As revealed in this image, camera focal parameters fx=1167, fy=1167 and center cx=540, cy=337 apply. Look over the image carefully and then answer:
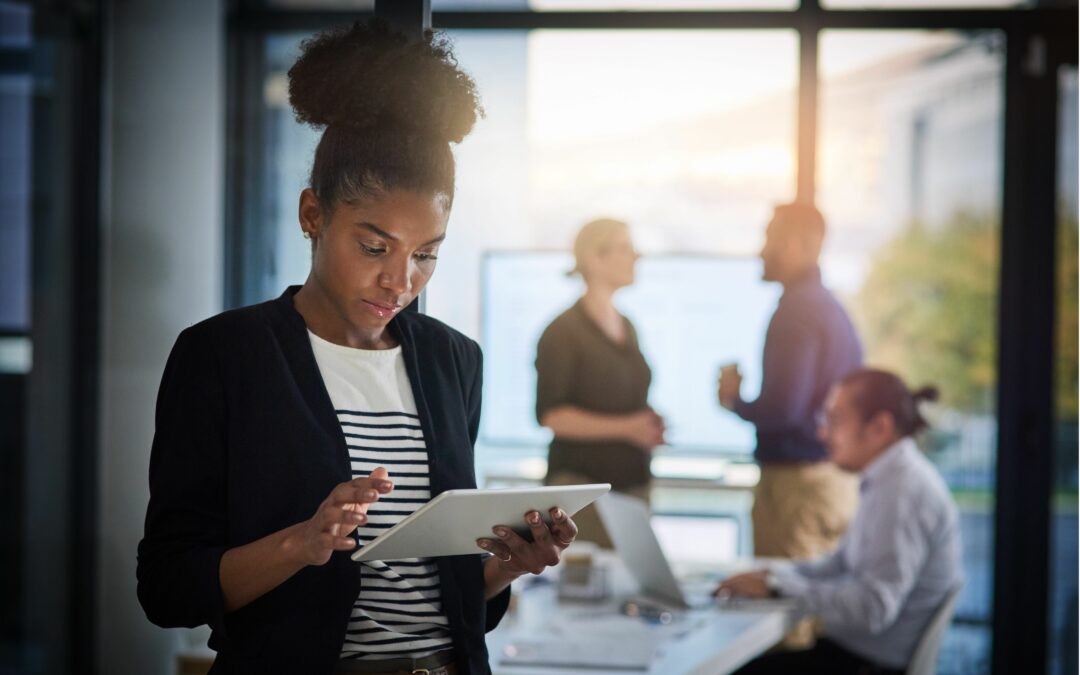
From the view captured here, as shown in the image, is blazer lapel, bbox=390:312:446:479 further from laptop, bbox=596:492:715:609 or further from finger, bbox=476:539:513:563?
laptop, bbox=596:492:715:609

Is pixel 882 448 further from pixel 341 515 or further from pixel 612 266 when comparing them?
pixel 341 515

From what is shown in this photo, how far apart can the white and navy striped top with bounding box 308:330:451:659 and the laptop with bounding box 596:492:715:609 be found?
4.48ft

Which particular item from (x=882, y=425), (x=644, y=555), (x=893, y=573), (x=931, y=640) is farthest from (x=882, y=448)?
(x=644, y=555)

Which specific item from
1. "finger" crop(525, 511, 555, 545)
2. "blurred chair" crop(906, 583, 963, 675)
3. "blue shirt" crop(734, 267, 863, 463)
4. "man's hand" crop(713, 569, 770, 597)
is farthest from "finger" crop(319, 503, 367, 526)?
"blue shirt" crop(734, 267, 863, 463)

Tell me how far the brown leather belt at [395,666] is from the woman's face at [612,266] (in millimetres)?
2927

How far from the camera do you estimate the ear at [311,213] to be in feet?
4.74

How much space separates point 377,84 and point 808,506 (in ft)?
10.5

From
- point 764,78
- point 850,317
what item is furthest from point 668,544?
point 764,78

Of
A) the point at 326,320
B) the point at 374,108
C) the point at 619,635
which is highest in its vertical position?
the point at 374,108

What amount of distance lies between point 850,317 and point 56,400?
2742 mm

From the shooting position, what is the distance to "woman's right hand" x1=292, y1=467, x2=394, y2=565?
3.92 feet

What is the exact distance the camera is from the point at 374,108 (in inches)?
55.4

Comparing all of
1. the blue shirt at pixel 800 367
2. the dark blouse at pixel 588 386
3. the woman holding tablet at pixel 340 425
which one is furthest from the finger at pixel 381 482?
the blue shirt at pixel 800 367

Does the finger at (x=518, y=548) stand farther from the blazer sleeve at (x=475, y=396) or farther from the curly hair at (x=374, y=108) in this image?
the curly hair at (x=374, y=108)
